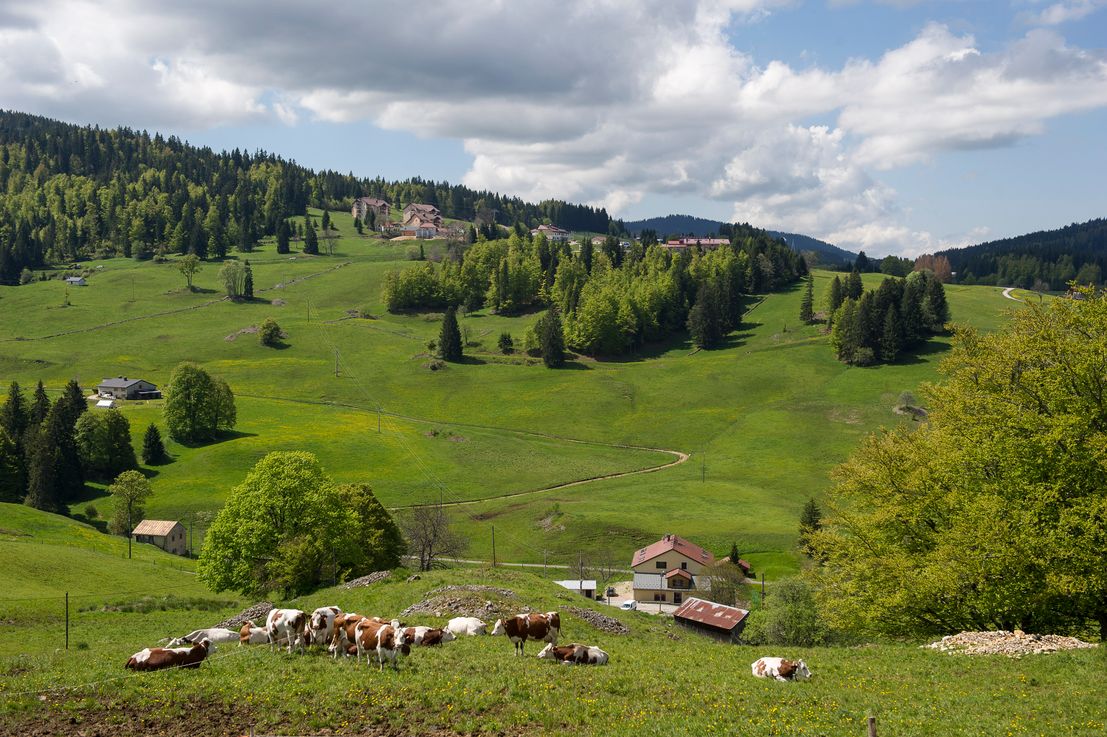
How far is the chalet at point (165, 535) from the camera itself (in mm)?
94188

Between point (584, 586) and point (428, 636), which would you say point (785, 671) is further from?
point (584, 586)

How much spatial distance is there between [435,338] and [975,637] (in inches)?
6629

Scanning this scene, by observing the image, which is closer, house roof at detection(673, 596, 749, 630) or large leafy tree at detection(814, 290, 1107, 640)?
large leafy tree at detection(814, 290, 1107, 640)

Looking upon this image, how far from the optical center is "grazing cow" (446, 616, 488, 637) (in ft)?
98.2

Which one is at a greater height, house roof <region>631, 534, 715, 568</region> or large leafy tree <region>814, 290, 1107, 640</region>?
large leafy tree <region>814, 290, 1107, 640</region>

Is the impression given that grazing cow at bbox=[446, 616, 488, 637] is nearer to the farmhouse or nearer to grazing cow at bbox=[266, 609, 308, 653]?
grazing cow at bbox=[266, 609, 308, 653]

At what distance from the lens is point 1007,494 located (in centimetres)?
3014

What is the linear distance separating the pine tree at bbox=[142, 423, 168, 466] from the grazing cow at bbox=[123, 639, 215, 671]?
361 ft

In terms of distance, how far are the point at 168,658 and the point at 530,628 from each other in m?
11.4

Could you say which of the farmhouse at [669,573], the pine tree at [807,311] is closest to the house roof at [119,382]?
the farmhouse at [669,573]

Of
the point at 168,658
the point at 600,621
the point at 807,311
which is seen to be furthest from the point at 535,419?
the point at 168,658

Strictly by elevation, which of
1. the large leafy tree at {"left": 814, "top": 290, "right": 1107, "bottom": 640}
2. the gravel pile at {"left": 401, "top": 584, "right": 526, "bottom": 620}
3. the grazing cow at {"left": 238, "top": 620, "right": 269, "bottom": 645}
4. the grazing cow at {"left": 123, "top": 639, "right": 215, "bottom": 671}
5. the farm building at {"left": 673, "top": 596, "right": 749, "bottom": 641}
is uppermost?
the large leafy tree at {"left": 814, "top": 290, "right": 1107, "bottom": 640}

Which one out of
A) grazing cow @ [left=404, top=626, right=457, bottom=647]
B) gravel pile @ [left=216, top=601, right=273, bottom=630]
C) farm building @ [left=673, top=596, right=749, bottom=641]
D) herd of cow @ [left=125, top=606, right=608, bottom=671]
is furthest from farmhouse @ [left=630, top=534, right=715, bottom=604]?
grazing cow @ [left=404, top=626, right=457, bottom=647]

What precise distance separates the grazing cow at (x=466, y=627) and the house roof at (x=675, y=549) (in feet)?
194
